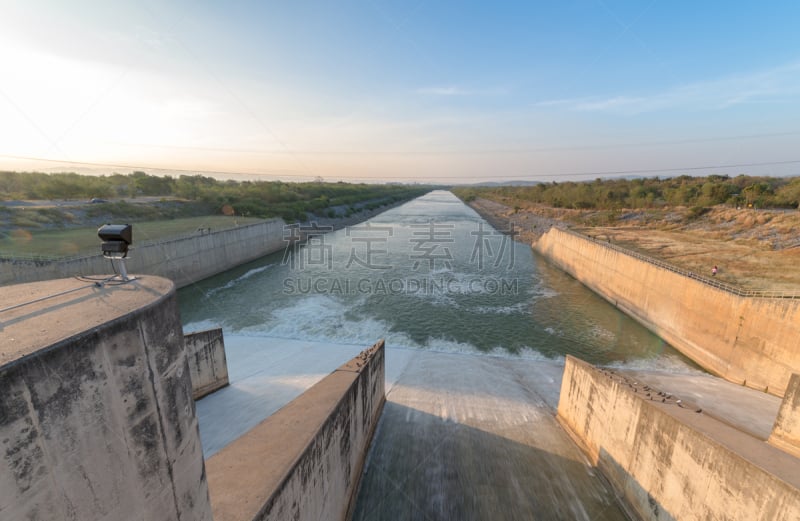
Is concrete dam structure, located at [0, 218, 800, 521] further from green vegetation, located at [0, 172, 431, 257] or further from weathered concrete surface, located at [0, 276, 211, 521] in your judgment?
green vegetation, located at [0, 172, 431, 257]

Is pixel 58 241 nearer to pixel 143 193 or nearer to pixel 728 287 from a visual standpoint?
pixel 728 287

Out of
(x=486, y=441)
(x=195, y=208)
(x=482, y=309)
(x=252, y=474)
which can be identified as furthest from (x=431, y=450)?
(x=195, y=208)

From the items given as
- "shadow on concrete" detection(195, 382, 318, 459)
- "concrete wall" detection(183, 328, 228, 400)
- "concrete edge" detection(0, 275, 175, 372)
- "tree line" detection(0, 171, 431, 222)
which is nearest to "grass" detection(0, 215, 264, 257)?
"concrete wall" detection(183, 328, 228, 400)

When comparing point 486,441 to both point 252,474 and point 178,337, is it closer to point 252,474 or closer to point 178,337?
point 252,474

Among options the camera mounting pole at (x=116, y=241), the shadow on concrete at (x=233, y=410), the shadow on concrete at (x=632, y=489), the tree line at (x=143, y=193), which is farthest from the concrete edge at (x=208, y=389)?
the tree line at (x=143, y=193)

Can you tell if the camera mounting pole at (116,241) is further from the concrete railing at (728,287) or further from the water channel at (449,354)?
the concrete railing at (728,287)

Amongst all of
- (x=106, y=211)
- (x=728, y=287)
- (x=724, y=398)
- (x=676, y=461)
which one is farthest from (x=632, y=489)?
(x=106, y=211)
